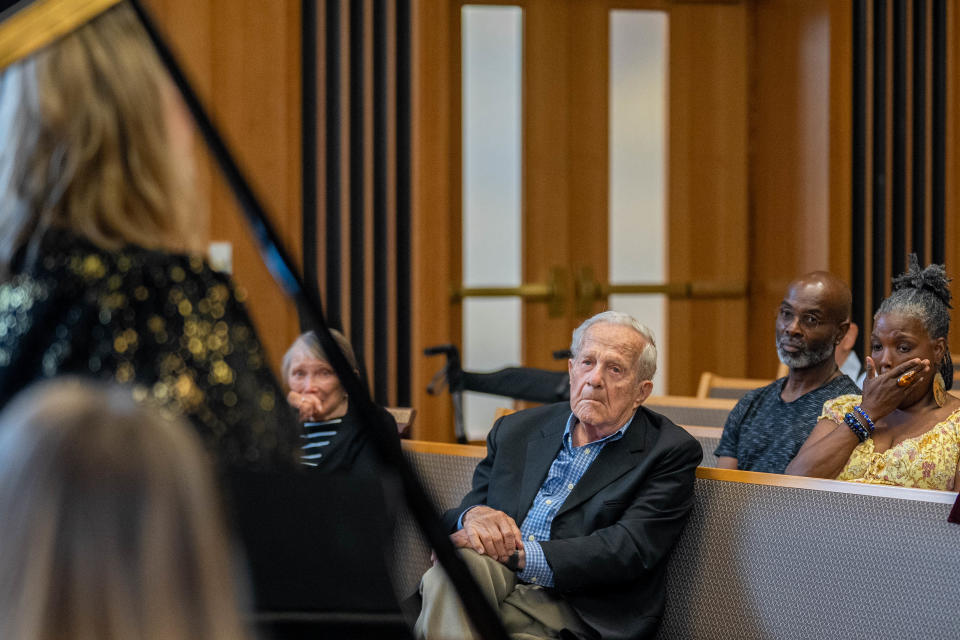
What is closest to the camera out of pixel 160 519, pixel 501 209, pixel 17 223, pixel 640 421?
pixel 160 519

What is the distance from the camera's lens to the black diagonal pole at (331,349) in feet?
2.24

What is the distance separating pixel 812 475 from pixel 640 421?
475 mm

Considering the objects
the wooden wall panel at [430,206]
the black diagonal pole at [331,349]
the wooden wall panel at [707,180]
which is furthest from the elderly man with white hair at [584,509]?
the wooden wall panel at [707,180]

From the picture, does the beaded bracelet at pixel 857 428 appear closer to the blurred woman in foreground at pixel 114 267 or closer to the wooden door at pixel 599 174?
the blurred woman in foreground at pixel 114 267

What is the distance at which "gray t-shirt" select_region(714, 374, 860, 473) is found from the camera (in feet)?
9.47

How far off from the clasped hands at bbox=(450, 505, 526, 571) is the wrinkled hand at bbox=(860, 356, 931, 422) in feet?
3.23

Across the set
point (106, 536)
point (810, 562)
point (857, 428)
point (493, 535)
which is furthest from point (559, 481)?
point (106, 536)

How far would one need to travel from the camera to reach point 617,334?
2.63m

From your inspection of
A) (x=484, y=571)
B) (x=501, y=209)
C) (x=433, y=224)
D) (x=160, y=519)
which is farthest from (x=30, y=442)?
(x=501, y=209)

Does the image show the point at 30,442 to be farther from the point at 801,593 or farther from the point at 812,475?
the point at 812,475

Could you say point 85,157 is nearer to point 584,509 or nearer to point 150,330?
point 150,330

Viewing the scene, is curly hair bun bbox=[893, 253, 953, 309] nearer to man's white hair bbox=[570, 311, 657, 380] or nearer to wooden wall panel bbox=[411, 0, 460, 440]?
man's white hair bbox=[570, 311, 657, 380]

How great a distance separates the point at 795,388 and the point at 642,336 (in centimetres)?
70

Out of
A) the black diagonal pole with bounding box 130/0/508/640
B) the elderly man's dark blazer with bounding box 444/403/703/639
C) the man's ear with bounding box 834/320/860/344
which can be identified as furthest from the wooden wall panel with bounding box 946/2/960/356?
the black diagonal pole with bounding box 130/0/508/640
